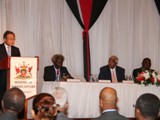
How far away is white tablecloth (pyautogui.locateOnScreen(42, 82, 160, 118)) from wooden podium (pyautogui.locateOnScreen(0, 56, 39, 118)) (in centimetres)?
167

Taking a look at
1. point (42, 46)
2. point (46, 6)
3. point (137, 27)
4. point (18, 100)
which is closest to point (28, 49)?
point (42, 46)

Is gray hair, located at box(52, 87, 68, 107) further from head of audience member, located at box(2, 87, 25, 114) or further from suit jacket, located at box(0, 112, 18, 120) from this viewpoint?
suit jacket, located at box(0, 112, 18, 120)

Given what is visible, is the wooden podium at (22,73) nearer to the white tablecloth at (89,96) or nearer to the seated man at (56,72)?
the white tablecloth at (89,96)

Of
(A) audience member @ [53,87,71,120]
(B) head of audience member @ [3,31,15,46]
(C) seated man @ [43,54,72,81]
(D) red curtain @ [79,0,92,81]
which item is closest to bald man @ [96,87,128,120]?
(A) audience member @ [53,87,71,120]

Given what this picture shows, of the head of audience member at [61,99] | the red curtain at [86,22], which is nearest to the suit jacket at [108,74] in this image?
the red curtain at [86,22]

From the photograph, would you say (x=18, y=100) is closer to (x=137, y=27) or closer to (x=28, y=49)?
(x=28, y=49)

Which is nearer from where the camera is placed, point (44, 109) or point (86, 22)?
point (44, 109)

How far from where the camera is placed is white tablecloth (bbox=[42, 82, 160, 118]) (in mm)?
7425

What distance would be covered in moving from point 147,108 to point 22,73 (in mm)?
2937

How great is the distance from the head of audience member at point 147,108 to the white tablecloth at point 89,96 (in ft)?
14.2

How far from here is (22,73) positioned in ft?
18.3

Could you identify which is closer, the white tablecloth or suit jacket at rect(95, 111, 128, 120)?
suit jacket at rect(95, 111, 128, 120)

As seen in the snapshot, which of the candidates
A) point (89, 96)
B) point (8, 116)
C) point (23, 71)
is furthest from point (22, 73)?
point (8, 116)

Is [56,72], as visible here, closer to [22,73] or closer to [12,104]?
[22,73]
